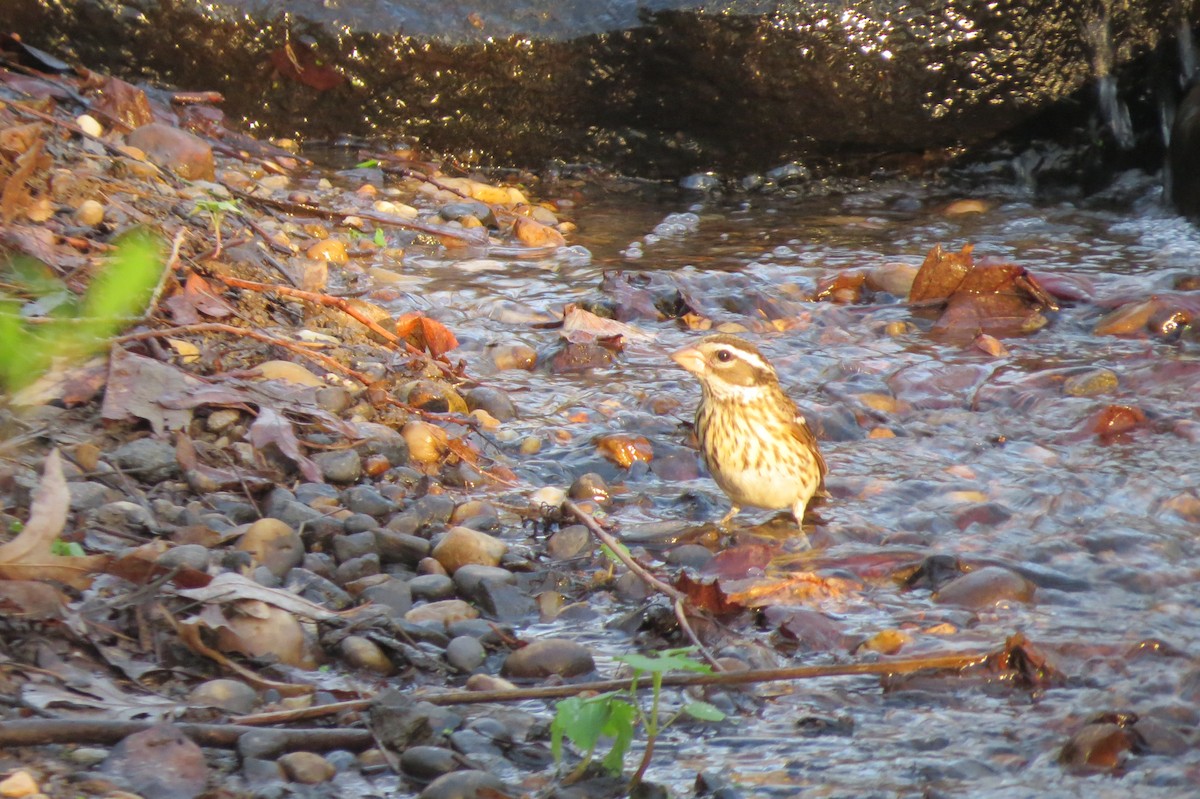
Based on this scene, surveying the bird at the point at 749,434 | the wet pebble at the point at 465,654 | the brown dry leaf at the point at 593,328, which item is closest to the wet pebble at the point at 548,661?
the wet pebble at the point at 465,654

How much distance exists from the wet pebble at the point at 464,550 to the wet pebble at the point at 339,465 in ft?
2.33

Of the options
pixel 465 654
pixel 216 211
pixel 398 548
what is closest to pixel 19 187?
pixel 216 211

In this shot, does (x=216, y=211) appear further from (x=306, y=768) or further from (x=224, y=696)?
(x=306, y=768)

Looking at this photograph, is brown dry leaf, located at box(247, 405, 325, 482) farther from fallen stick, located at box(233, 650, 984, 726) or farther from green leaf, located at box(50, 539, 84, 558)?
fallen stick, located at box(233, 650, 984, 726)

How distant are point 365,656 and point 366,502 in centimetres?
124

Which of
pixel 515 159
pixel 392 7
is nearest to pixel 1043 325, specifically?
pixel 515 159

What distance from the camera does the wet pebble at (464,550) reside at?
4.61 m

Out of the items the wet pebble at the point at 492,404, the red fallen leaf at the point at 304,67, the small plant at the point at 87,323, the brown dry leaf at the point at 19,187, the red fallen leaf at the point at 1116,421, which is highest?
the red fallen leaf at the point at 304,67

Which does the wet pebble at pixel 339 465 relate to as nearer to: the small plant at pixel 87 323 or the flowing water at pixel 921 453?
the flowing water at pixel 921 453

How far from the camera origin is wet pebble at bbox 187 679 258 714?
331 cm

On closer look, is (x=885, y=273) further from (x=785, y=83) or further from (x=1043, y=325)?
(x=785, y=83)

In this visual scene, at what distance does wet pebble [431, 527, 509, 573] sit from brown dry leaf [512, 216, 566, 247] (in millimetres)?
5174

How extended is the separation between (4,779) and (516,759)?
1233 millimetres

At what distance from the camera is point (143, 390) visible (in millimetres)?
5047
